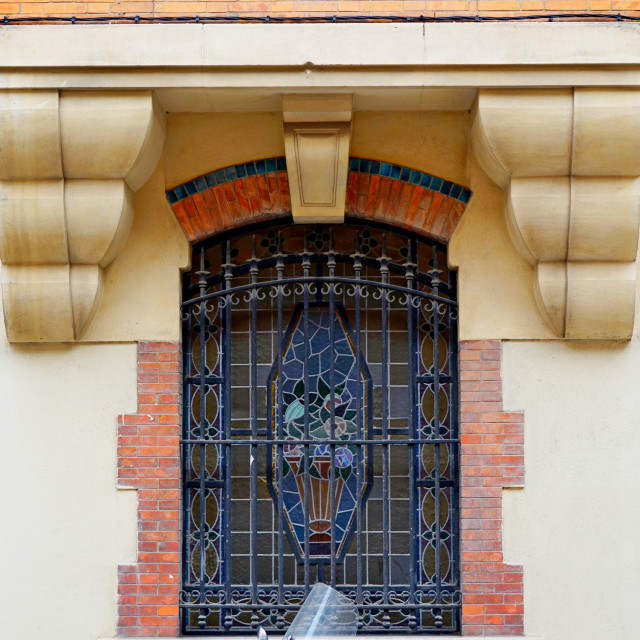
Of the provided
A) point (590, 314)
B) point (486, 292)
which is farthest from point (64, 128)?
point (590, 314)

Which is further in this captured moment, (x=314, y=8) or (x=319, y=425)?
(x=319, y=425)

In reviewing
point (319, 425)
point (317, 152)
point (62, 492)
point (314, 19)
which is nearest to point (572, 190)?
point (317, 152)

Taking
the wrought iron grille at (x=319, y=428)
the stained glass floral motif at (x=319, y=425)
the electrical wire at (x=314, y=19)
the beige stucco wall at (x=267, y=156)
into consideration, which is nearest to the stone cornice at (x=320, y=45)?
the electrical wire at (x=314, y=19)

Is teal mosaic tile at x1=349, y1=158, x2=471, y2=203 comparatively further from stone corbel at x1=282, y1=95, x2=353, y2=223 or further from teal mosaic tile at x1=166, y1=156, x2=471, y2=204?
stone corbel at x1=282, y1=95, x2=353, y2=223

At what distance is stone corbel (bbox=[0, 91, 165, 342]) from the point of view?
484 cm

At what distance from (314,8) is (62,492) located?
280cm

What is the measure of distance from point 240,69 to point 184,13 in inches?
21.6

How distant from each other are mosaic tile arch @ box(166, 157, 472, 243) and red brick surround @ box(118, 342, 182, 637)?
735mm

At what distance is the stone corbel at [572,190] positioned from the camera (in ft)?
15.8

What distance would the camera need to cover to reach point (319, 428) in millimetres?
5418

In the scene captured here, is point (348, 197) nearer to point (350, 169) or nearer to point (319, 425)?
point (350, 169)

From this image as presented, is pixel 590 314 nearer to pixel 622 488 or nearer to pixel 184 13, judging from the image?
pixel 622 488

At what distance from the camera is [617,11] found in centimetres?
504

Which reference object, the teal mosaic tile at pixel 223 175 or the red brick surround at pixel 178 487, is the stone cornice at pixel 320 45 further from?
the red brick surround at pixel 178 487
